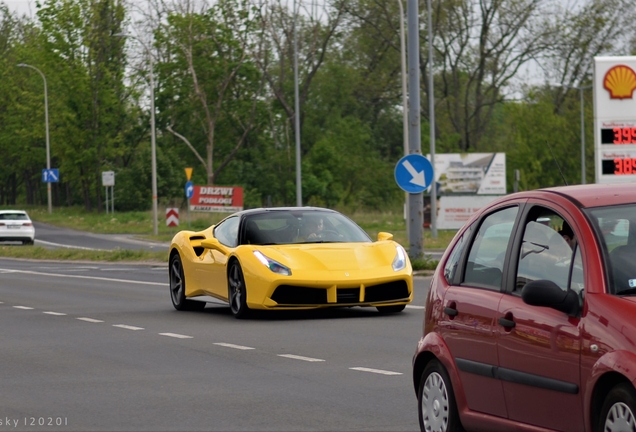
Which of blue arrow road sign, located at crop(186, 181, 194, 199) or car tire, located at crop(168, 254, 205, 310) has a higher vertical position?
blue arrow road sign, located at crop(186, 181, 194, 199)

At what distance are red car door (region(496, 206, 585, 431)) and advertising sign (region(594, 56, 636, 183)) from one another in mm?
21192

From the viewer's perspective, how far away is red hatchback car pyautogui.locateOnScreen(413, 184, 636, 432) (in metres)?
5.60

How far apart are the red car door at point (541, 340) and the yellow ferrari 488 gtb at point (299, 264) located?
8.73 metres

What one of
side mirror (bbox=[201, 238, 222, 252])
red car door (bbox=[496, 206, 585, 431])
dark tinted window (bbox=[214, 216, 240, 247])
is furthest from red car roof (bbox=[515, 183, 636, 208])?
side mirror (bbox=[201, 238, 222, 252])

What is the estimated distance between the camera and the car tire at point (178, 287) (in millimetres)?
17812

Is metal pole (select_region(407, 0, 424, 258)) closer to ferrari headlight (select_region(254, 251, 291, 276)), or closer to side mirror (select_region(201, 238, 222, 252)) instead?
side mirror (select_region(201, 238, 222, 252))

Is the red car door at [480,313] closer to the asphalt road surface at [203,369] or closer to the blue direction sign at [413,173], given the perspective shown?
the asphalt road surface at [203,369]

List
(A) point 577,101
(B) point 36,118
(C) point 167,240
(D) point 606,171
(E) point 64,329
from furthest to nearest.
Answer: (B) point 36,118
(A) point 577,101
(C) point 167,240
(D) point 606,171
(E) point 64,329

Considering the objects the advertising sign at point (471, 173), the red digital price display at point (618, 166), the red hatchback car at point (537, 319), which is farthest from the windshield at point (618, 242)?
the advertising sign at point (471, 173)

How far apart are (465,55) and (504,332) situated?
2554 inches

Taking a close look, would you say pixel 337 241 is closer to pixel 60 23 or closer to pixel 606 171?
pixel 606 171

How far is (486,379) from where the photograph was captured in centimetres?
657

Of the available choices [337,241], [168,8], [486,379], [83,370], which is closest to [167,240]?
[168,8]

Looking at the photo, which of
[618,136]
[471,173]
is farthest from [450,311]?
[471,173]
